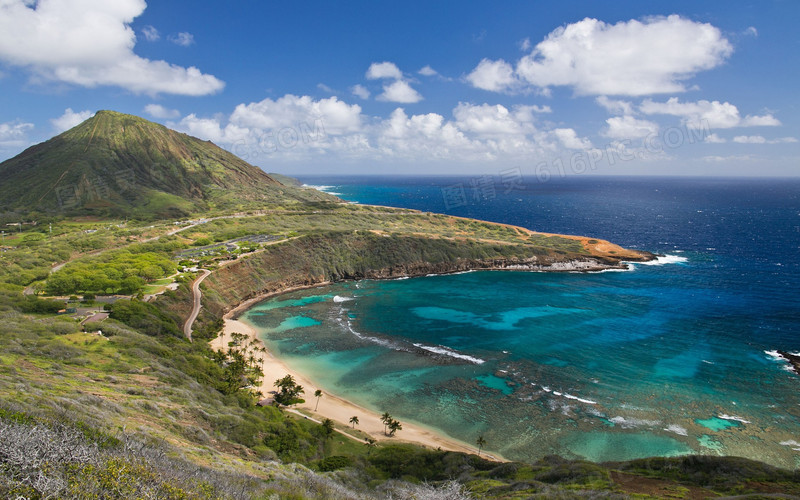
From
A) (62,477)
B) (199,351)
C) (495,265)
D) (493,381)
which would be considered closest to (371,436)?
(493,381)

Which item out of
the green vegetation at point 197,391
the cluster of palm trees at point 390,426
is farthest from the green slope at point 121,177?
the cluster of palm trees at point 390,426

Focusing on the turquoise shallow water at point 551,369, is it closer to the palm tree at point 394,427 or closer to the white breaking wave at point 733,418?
the white breaking wave at point 733,418

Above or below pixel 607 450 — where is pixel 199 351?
above

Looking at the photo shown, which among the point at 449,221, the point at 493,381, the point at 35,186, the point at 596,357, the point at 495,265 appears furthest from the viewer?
the point at 449,221

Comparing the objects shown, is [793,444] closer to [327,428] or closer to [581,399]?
[581,399]

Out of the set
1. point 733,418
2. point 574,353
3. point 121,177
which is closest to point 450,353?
point 574,353

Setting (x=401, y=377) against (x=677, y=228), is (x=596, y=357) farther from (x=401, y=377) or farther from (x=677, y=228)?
(x=677, y=228)

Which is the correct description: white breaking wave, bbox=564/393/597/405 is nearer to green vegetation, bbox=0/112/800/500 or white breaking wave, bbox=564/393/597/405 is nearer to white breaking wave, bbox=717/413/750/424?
white breaking wave, bbox=717/413/750/424
